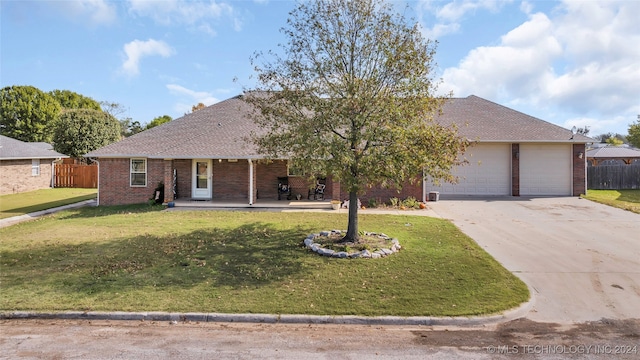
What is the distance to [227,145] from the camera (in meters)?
17.2

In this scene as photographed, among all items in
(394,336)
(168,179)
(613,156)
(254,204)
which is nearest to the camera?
(394,336)

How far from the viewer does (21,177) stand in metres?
24.3

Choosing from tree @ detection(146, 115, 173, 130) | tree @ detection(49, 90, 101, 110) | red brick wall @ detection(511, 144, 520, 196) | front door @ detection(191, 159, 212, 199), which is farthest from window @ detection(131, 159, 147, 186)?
tree @ detection(49, 90, 101, 110)

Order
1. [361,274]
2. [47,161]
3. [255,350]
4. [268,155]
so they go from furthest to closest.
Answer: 1. [47,161]
2. [268,155]
3. [361,274]
4. [255,350]

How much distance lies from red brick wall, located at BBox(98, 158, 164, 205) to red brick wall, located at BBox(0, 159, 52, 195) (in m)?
9.96

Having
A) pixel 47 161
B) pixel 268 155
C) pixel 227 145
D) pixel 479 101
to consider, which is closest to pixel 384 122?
pixel 268 155

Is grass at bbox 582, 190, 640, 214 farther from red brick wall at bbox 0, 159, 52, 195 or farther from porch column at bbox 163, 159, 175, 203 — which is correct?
red brick wall at bbox 0, 159, 52, 195

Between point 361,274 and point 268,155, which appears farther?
point 268,155

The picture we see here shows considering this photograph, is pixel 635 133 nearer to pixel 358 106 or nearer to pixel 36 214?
pixel 358 106

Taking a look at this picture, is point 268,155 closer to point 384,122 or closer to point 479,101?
point 384,122

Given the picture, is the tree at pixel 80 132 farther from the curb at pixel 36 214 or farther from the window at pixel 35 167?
the curb at pixel 36 214

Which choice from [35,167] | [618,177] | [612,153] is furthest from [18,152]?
[612,153]

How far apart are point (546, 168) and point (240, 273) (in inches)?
746

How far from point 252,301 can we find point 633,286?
6.96 m
